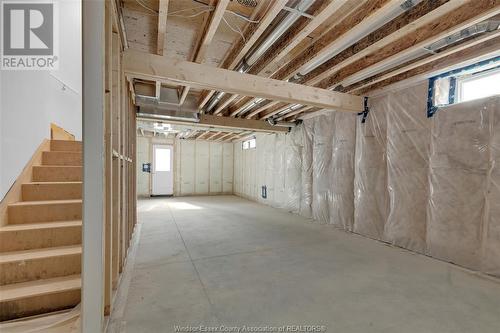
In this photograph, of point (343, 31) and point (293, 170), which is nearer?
point (343, 31)

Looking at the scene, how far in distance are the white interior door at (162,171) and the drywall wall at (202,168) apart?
0.19 m

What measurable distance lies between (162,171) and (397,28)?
823cm

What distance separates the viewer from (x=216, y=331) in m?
1.53

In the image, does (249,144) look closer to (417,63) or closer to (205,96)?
(205,96)

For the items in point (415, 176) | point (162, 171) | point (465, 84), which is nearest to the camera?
Result: point (465, 84)

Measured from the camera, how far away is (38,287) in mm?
1758

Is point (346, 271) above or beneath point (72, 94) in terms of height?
beneath

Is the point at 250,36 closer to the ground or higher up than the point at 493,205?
higher up

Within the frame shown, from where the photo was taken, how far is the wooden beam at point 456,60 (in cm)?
221

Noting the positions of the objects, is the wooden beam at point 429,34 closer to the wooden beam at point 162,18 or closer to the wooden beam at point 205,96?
the wooden beam at point 205,96

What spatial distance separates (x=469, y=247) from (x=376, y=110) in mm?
2119

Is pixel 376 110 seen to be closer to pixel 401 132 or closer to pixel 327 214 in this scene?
pixel 401 132

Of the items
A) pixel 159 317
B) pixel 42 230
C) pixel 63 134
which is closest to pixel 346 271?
pixel 159 317

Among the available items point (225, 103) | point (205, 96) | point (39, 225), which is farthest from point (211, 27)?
point (39, 225)
